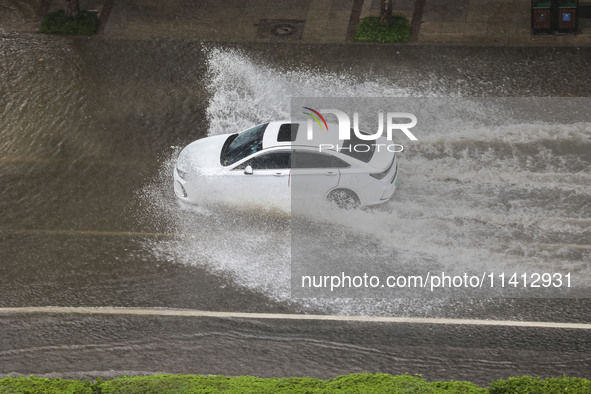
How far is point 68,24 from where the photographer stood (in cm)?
2191

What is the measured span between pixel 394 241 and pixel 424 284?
1.17 m

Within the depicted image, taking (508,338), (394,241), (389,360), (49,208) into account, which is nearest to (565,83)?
(394,241)

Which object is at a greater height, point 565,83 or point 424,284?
point 565,83

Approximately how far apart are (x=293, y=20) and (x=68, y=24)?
5.83m

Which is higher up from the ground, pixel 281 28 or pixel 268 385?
pixel 281 28

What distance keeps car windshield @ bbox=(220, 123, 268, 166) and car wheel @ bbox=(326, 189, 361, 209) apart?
168 centimetres

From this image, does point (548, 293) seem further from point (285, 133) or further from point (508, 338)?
point (285, 133)

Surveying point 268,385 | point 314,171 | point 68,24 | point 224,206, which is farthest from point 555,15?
point 268,385

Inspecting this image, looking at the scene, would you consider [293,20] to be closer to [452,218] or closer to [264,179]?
[264,179]

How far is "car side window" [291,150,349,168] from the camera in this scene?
52.8 ft

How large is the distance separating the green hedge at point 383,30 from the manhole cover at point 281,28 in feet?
4.98

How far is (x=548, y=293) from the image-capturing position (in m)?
14.6

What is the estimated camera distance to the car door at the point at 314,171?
16.1 metres

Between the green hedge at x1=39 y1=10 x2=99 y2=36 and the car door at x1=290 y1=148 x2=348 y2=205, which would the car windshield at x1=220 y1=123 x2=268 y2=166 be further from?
the green hedge at x1=39 y1=10 x2=99 y2=36
